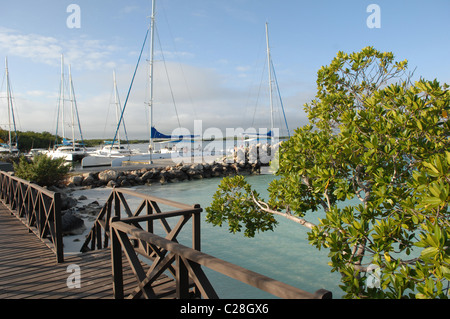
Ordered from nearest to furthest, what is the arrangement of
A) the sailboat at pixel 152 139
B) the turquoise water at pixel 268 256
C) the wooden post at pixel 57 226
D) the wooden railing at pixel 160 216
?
1. the wooden railing at pixel 160 216
2. the wooden post at pixel 57 226
3. the turquoise water at pixel 268 256
4. the sailboat at pixel 152 139

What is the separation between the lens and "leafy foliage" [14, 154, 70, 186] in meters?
13.3

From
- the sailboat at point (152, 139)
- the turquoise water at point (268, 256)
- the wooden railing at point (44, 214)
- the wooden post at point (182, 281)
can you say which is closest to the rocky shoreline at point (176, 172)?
the sailboat at point (152, 139)

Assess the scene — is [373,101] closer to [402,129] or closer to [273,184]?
[402,129]

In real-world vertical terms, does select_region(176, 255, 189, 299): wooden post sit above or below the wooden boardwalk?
above

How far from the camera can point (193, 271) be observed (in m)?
1.96

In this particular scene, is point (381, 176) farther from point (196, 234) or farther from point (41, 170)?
point (41, 170)

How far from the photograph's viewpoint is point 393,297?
85.8 inches

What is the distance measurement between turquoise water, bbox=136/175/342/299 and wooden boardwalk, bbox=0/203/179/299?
2.77 m

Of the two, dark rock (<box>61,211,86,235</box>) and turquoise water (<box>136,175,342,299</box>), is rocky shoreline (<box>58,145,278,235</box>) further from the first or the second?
turquoise water (<box>136,175,342,299</box>)

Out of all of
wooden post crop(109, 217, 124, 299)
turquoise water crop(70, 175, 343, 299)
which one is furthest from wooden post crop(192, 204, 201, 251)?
turquoise water crop(70, 175, 343, 299)

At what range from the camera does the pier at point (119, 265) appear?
1.93 meters

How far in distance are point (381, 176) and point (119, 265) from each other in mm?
2643

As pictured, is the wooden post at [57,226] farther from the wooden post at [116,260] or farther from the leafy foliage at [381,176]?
the leafy foliage at [381,176]
